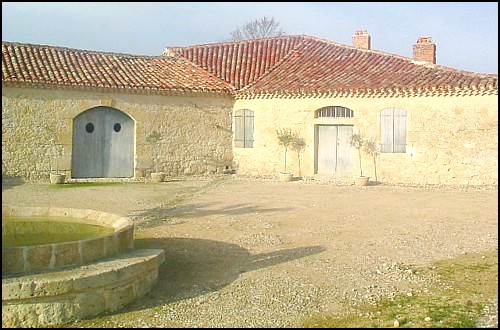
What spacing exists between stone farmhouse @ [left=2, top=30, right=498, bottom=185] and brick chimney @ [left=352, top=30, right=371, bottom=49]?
1368mm

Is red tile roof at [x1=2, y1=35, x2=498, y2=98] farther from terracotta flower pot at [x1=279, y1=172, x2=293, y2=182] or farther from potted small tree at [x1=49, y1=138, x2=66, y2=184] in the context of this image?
terracotta flower pot at [x1=279, y1=172, x2=293, y2=182]

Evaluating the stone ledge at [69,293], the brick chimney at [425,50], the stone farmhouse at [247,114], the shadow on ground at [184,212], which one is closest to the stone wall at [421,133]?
the stone farmhouse at [247,114]

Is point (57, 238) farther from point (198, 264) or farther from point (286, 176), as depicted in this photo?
point (286, 176)

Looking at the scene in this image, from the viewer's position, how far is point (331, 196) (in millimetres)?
12875

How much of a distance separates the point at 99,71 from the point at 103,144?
2353mm

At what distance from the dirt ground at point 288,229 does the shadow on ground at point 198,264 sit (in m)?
0.01

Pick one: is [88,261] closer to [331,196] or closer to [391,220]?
[391,220]

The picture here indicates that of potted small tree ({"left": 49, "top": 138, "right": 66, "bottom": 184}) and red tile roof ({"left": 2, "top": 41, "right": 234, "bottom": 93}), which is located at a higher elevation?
red tile roof ({"left": 2, "top": 41, "right": 234, "bottom": 93})

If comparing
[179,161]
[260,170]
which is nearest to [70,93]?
[179,161]

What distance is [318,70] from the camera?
1803 cm

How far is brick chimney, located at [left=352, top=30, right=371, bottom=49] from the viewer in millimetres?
20688

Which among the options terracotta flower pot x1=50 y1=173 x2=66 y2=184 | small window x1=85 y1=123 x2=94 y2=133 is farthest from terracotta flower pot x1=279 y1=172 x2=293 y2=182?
terracotta flower pot x1=50 y1=173 x2=66 y2=184

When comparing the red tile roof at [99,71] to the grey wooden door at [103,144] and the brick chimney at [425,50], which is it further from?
the brick chimney at [425,50]

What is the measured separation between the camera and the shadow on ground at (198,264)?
221 inches
